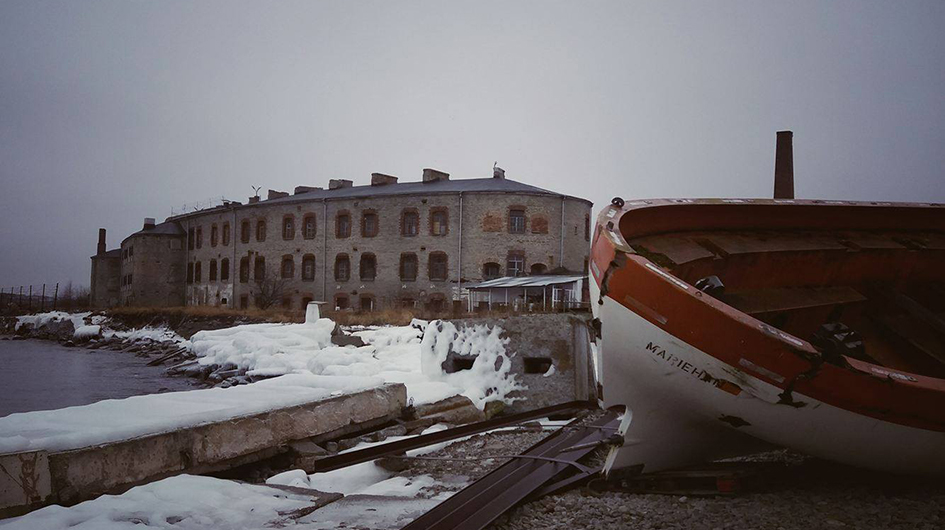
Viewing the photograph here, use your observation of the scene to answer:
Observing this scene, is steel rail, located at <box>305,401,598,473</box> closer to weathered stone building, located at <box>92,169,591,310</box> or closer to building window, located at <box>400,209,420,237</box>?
weathered stone building, located at <box>92,169,591,310</box>

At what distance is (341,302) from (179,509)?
31563 millimetres

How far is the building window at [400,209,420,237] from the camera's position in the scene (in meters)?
33.6

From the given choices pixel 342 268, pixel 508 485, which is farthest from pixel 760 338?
pixel 342 268

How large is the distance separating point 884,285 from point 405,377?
18.4 feet

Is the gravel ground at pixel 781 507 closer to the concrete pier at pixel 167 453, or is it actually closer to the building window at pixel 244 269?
the concrete pier at pixel 167 453

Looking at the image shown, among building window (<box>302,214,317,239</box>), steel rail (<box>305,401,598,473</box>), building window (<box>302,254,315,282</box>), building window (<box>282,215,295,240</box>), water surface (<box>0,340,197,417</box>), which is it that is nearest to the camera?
steel rail (<box>305,401,598,473</box>)

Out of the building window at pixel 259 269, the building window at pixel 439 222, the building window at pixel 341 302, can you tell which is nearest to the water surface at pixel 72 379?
the building window at pixel 341 302

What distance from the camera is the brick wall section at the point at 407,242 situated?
32156 mm

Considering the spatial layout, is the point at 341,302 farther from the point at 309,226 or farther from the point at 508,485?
the point at 508,485

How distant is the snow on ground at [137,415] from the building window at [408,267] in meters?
26.3

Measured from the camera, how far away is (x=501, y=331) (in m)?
7.92

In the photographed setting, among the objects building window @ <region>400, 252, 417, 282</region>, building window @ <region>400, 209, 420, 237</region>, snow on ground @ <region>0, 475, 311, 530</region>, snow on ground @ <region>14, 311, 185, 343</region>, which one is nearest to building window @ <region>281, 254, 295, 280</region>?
snow on ground @ <region>14, 311, 185, 343</region>

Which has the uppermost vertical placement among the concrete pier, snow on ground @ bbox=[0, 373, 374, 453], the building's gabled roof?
the building's gabled roof

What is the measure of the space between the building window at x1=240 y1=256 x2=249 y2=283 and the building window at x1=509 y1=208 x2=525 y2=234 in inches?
678
